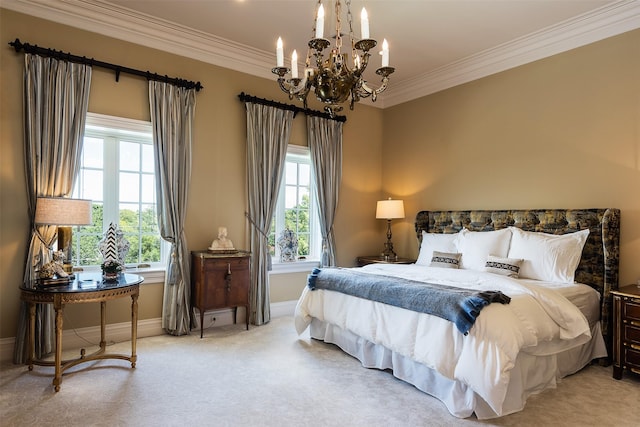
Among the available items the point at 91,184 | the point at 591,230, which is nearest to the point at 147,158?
the point at 91,184

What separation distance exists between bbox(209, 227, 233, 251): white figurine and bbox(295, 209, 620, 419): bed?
3.45 ft

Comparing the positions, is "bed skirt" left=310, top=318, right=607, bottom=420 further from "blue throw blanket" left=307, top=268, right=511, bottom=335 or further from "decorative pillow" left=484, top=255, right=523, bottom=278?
"decorative pillow" left=484, top=255, right=523, bottom=278

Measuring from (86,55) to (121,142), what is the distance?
845mm

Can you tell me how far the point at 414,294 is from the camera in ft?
9.55

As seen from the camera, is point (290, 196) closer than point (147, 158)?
No

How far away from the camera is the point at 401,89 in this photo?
5645 millimetres

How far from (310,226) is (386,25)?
2637 mm

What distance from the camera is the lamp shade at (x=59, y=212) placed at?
3027 mm

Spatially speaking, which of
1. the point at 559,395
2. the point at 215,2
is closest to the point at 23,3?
the point at 215,2

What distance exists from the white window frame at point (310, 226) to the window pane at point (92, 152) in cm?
202

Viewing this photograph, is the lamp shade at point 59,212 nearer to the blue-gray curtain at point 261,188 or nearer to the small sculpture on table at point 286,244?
the blue-gray curtain at point 261,188

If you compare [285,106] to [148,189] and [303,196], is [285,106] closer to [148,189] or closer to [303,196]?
[303,196]

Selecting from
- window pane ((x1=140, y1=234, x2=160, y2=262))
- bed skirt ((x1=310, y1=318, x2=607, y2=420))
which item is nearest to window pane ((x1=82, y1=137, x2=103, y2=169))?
window pane ((x1=140, y1=234, x2=160, y2=262))

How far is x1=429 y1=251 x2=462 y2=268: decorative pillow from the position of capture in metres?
4.21
